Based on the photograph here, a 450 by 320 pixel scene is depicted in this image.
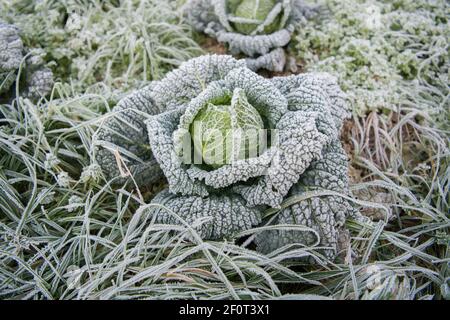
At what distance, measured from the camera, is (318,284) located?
180cm

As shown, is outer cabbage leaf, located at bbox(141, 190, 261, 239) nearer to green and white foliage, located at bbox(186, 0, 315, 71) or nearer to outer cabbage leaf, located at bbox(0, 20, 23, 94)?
green and white foliage, located at bbox(186, 0, 315, 71)

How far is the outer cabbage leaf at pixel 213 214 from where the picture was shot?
1848 millimetres

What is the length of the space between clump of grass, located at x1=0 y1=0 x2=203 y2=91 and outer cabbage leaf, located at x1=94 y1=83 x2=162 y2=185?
0.45 m

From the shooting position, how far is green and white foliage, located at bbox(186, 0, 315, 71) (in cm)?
251

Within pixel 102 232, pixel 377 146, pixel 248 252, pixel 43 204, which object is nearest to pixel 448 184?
pixel 377 146

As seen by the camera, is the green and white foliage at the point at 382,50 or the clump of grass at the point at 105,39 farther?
the clump of grass at the point at 105,39

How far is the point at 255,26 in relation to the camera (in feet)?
8.45

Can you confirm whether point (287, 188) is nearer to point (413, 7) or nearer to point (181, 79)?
point (181, 79)

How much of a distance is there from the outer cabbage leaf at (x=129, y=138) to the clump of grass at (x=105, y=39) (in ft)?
1.48

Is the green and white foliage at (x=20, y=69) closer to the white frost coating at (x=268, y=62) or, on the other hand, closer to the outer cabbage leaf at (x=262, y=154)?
the outer cabbage leaf at (x=262, y=154)

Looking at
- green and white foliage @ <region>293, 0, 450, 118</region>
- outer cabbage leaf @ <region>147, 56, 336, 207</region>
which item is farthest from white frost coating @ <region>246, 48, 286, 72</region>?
outer cabbage leaf @ <region>147, 56, 336, 207</region>

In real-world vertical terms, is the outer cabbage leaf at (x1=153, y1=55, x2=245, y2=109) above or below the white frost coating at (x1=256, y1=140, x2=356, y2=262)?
above

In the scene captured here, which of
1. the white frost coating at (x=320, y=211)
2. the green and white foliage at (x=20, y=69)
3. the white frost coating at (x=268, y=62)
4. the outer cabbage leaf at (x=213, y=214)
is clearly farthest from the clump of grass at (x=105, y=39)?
the white frost coating at (x=320, y=211)
